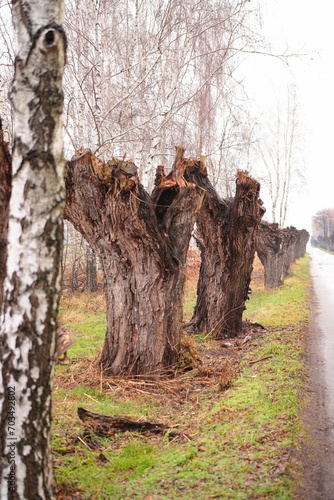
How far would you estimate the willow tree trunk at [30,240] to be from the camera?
270 centimetres

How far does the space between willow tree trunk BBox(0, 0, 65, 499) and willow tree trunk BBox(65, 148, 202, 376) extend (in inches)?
134

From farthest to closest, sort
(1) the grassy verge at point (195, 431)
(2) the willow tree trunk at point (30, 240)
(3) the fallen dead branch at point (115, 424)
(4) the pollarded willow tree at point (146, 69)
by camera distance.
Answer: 1. (4) the pollarded willow tree at point (146, 69)
2. (3) the fallen dead branch at point (115, 424)
3. (1) the grassy verge at point (195, 431)
4. (2) the willow tree trunk at point (30, 240)

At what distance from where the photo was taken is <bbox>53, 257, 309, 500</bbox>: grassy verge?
12.8 feet

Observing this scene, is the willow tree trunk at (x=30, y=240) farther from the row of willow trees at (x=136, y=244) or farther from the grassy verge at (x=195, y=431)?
the row of willow trees at (x=136, y=244)

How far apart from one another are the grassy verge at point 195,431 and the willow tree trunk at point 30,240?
1051 millimetres

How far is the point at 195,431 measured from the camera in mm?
5098

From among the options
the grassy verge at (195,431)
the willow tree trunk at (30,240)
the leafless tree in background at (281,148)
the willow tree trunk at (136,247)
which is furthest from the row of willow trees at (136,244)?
the leafless tree in background at (281,148)

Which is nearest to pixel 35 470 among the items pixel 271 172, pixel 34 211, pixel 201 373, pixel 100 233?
pixel 34 211

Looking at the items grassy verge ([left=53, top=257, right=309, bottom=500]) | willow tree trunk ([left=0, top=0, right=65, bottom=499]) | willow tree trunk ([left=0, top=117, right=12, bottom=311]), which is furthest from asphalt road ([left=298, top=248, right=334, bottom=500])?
willow tree trunk ([left=0, top=117, right=12, bottom=311])

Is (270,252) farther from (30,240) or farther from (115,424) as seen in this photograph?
(30,240)

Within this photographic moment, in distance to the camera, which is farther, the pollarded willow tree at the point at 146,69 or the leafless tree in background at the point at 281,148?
the leafless tree in background at the point at 281,148

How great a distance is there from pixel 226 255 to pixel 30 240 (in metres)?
7.04

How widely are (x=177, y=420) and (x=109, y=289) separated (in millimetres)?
2164

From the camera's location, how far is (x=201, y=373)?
704cm
